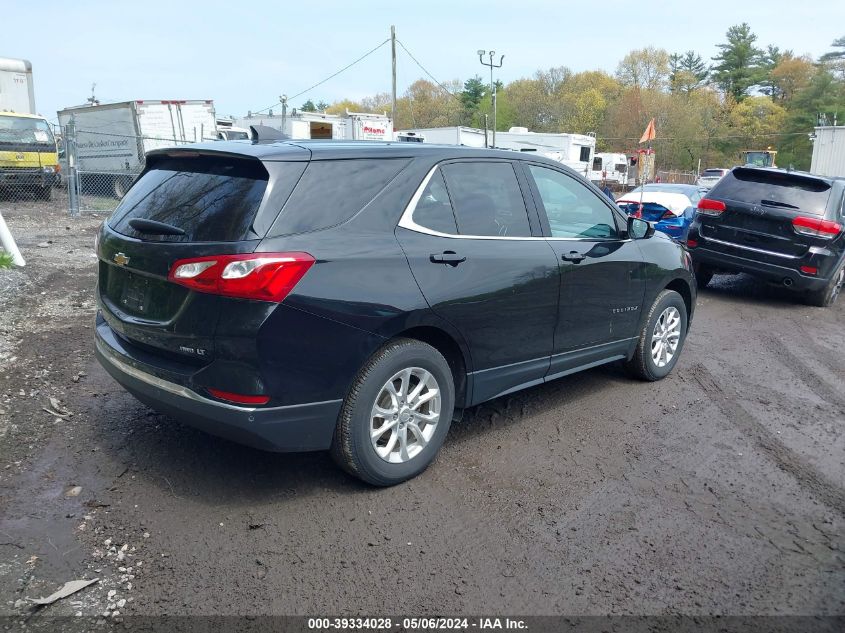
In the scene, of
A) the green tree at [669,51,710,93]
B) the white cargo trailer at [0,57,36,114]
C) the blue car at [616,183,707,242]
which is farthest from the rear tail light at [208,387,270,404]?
the green tree at [669,51,710,93]

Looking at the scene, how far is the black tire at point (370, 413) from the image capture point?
11.6 ft

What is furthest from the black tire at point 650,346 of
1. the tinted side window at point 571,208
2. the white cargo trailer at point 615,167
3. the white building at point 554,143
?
the white cargo trailer at point 615,167

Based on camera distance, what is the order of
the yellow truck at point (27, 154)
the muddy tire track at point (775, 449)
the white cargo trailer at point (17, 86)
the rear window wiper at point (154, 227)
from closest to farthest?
the rear window wiper at point (154, 227) < the muddy tire track at point (775, 449) < the yellow truck at point (27, 154) < the white cargo trailer at point (17, 86)

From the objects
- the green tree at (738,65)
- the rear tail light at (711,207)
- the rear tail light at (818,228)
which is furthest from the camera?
the green tree at (738,65)

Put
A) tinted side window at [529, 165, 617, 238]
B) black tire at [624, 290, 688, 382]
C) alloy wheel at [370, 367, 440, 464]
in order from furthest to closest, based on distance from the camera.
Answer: black tire at [624, 290, 688, 382] → tinted side window at [529, 165, 617, 238] → alloy wheel at [370, 367, 440, 464]

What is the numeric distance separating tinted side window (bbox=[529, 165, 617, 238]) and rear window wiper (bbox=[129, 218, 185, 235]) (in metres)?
2.40

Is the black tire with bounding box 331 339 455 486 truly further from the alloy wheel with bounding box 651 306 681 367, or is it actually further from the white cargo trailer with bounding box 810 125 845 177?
the white cargo trailer with bounding box 810 125 845 177

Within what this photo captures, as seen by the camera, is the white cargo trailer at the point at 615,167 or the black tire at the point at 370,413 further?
the white cargo trailer at the point at 615,167

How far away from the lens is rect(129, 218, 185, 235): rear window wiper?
3.48 m

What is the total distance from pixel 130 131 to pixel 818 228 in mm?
19124

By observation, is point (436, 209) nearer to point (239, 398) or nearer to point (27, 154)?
point (239, 398)

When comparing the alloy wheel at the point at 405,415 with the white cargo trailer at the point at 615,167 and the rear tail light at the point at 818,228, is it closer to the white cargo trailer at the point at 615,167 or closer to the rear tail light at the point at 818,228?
the rear tail light at the point at 818,228

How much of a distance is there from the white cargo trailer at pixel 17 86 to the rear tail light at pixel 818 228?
2302 cm

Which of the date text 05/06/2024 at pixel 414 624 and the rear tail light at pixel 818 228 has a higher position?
the rear tail light at pixel 818 228
